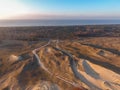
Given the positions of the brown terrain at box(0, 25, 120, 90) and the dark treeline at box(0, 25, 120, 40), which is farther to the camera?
the dark treeline at box(0, 25, 120, 40)

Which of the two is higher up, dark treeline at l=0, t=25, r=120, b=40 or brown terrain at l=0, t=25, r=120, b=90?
brown terrain at l=0, t=25, r=120, b=90

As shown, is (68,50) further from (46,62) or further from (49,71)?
(49,71)

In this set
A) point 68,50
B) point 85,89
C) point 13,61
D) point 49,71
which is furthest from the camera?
point 68,50

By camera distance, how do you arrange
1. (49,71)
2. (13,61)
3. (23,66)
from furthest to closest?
(13,61)
(23,66)
(49,71)

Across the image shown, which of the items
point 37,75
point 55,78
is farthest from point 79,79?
point 37,75

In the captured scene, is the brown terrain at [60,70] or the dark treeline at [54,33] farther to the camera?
the dark treeline at [54,33]

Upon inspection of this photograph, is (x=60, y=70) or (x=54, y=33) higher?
(x=60, y=70)

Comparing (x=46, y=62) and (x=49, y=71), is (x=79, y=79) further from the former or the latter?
(x=46, y=62)

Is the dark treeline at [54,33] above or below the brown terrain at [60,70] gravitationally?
below

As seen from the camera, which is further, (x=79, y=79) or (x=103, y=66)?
(x=103, y=66)

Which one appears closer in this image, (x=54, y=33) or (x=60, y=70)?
(x=60, y=70)
